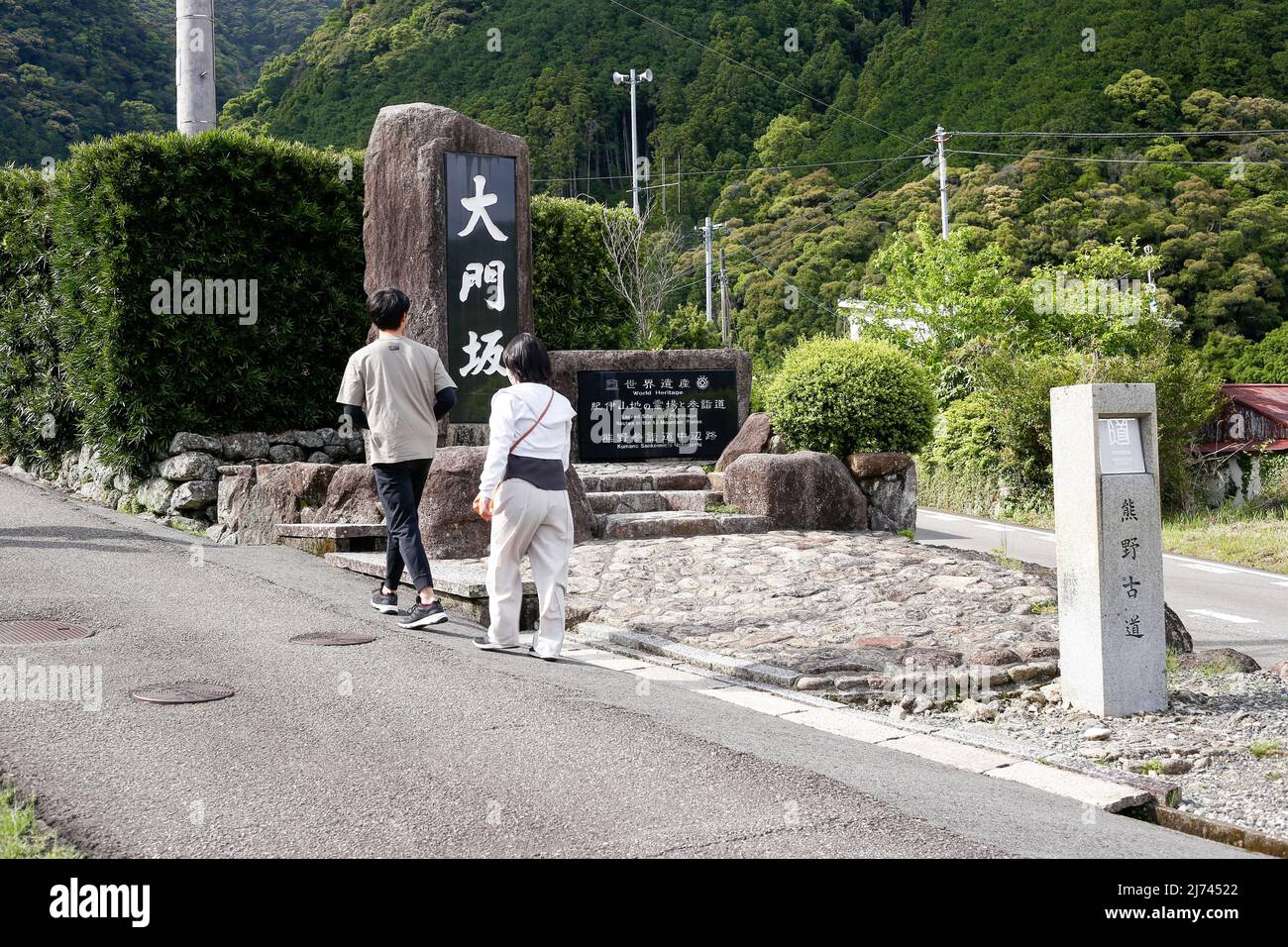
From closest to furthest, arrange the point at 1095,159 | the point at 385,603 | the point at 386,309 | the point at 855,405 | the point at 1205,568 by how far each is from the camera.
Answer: the point at 386,309
the point at 385,603
the point at 855,405
the point at 1205,568
the point at 1095,159

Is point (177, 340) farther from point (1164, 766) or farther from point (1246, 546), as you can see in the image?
point (1246, 546)

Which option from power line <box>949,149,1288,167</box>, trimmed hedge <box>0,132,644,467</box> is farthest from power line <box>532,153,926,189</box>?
trimmed hedge <box>0,132,644,467</box>

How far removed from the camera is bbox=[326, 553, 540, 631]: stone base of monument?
780 cm

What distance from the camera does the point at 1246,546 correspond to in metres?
16.5

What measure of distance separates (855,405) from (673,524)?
2.71m

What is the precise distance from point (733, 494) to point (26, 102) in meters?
21.1

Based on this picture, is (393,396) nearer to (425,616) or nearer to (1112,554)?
(425,616)

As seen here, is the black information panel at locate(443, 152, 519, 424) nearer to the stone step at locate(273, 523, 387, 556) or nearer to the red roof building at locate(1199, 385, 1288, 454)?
the stone step at locate(273, 523, 387, 556)

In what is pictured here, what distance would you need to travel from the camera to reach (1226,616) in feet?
36.6

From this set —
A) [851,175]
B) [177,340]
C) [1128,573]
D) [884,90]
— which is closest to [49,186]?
[177,340]

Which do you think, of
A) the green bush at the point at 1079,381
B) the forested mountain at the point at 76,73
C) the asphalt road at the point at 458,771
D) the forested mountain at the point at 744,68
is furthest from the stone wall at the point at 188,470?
the forested mountain at the point at 744,68

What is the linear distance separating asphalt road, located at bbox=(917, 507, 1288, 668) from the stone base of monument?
543 centimetres

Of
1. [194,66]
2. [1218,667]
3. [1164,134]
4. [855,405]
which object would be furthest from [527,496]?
[1164,134]

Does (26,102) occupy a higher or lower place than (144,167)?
higher
